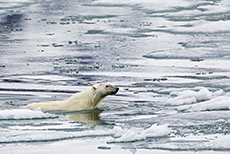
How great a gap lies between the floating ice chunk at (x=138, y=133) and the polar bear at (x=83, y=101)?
7.66ft

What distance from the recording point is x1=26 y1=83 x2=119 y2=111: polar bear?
36.0 feet

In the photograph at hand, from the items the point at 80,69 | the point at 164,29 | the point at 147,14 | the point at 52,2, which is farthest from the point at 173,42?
the point at 52,2

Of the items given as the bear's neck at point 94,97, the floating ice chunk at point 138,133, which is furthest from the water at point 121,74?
the bear's neck at point 94,97

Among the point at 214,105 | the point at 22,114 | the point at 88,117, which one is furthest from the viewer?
the point at 214,105

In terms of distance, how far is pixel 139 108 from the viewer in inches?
433

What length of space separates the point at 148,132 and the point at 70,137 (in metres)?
1.14

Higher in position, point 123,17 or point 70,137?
point 123,17

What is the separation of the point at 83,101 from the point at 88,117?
780 mm

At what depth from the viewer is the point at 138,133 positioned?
8.76 m

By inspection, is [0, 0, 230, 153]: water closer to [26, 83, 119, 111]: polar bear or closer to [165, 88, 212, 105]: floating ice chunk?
[165, 88, 212, 105]: floating ice chunk

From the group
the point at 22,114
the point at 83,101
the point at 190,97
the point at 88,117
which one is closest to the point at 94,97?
the point at 83,101

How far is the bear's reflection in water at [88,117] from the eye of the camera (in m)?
9.81

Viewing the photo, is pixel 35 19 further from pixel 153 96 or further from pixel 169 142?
pixel 169 142

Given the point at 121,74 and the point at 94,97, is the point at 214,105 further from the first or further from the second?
the point at 121,74
